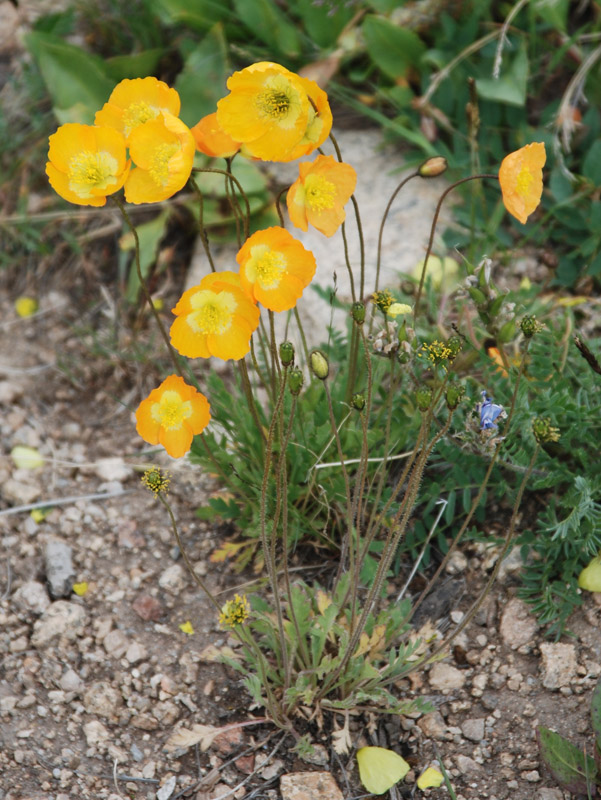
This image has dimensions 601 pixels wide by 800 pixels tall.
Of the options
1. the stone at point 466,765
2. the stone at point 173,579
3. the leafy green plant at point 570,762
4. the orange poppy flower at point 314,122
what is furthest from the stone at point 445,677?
the orange poppy flower at point 314,122

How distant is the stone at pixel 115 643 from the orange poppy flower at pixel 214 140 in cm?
127

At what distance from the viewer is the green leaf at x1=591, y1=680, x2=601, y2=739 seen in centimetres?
174

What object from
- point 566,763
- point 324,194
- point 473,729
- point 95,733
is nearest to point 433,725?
point 473,729

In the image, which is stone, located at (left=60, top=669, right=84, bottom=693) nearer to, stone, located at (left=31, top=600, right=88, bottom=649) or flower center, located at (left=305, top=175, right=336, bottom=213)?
stone, located at (left=31, top=600, right=88, bottom=649)

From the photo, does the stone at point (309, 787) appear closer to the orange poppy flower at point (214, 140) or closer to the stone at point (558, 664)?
the stone at point (558, 664)

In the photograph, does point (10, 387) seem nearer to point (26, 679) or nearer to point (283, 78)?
point (26, 679)

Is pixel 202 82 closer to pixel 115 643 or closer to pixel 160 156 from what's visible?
pixel 160 156

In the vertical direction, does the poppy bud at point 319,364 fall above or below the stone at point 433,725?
above

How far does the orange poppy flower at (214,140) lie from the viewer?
1.75 meters

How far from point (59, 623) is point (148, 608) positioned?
238mm

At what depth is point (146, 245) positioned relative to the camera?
3.17 meters

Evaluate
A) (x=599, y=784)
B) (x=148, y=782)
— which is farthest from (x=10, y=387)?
(x=599, y=784)

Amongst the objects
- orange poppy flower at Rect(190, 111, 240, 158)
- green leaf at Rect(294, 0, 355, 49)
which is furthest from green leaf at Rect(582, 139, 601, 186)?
orange poppy flower at Rect(190, 111, 240, 158)

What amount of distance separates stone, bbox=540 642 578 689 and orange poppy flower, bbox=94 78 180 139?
1.51m
